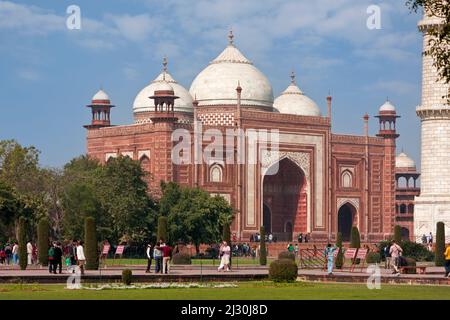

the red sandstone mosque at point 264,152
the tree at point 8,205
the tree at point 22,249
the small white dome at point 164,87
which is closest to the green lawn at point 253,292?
the tree at point 22,249

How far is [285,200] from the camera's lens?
190ft

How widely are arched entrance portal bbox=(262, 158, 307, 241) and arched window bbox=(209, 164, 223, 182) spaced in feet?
14.4

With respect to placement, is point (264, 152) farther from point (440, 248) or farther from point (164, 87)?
point (440, 248)

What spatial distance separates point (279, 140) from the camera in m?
55.6

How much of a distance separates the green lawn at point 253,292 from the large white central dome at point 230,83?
110 feet

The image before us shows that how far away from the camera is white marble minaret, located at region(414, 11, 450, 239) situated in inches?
1743

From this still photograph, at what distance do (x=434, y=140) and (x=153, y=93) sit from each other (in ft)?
53.4

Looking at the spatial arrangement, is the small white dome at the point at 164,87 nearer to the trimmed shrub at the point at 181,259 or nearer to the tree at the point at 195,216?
the tree at the point at 195,216

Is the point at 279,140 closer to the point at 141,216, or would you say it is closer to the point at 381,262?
the point at 141,216

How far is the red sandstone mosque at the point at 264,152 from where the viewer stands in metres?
52.6

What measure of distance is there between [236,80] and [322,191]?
22.1ft

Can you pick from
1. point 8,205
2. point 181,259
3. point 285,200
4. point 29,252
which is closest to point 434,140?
point 181,259

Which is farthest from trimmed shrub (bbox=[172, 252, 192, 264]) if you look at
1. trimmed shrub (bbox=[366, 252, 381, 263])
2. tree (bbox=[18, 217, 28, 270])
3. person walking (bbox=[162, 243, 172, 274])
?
person walking (bbox=[162, 243, 172, 274])

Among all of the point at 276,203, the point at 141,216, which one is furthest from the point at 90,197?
the point at 276,203
